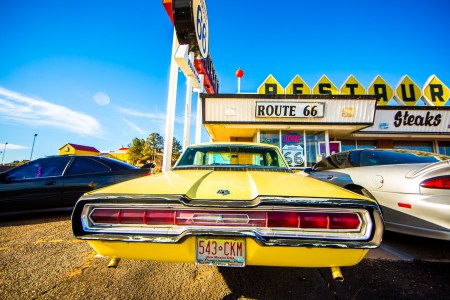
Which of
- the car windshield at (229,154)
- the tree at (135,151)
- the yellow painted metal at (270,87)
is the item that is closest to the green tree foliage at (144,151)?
the tree at (135,151)

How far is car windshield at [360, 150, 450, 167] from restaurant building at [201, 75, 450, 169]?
657 centimetres

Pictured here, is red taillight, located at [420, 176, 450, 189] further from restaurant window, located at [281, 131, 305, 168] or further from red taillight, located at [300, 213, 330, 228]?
restaurant window, located at [281, 131, 305, 168]

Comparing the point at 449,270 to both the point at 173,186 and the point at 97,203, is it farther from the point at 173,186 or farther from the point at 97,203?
the point at 97,203

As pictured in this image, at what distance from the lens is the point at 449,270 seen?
2.06m

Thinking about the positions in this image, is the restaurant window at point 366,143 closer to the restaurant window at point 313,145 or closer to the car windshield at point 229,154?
the restaurant window at point 313,145

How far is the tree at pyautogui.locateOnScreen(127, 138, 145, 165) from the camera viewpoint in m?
56.8

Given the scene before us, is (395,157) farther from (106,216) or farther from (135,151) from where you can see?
(135,151)

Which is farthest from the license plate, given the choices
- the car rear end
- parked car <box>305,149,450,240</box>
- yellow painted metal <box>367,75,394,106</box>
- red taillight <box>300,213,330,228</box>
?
yellow painted metal <box>367,75,394,106</box>

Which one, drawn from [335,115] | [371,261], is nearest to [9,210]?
[371,261]

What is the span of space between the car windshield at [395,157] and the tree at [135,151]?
197 feet

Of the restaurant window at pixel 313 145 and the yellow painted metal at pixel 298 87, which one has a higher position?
the yellow painted metal at pixel 298 87

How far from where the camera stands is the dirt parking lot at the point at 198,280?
5.43 feet

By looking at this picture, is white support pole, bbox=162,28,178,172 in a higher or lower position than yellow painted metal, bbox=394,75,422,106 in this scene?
lower

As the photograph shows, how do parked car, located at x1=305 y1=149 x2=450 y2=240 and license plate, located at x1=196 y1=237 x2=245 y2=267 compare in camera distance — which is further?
parked car, located at x1=305 y1=149 x2=450 y2=240
